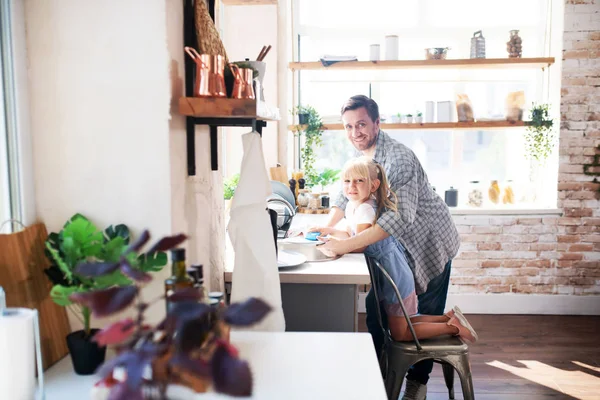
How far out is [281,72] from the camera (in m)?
4.50

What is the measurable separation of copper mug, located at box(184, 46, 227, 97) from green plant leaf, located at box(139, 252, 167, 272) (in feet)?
1.41

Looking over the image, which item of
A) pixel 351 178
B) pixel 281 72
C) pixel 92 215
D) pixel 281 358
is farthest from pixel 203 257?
pixel 281 72

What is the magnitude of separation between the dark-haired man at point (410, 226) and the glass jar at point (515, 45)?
81.7 inches

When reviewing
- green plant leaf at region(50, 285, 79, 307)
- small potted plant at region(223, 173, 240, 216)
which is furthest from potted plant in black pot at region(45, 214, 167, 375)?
small potted plant at region(223, 173, 240, 216)

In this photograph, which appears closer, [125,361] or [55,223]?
[125,361]

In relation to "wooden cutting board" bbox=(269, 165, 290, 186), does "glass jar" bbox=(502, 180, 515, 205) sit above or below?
below

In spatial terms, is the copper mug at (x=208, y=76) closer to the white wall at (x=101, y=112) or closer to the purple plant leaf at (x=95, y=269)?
the white wall at (x=101, y=112)

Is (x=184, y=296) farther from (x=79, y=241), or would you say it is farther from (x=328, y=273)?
(x=328, y=273)

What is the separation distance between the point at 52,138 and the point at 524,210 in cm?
374

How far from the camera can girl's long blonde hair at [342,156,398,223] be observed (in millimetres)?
2572

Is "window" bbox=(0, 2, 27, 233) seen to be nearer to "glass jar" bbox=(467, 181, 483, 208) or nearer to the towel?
the towel

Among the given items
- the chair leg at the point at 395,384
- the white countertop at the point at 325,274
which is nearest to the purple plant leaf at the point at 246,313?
the white countertop at the point at 325,274

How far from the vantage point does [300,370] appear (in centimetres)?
120

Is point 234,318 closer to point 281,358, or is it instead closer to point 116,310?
point 116,310
